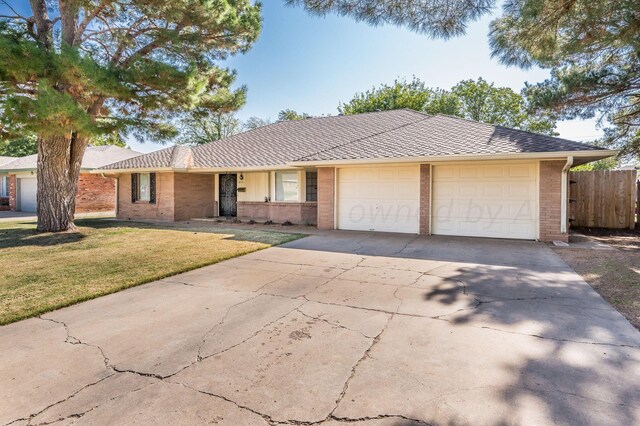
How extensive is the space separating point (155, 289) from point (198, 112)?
8132 mm

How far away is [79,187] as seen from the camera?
21234 mm

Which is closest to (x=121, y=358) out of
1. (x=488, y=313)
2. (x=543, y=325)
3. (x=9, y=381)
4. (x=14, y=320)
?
(x=9, y=381)

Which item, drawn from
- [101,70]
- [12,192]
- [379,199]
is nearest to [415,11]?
[379,199]

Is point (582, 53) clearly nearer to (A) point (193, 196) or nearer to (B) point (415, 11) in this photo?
(B) point (415, 11)

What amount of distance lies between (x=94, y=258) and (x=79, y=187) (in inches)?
670

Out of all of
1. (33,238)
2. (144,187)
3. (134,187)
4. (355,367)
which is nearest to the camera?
(355,367)

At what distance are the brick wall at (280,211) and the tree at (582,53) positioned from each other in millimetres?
8260

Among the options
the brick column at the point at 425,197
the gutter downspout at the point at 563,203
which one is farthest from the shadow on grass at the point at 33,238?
the gutter downspout at the point at 563,203

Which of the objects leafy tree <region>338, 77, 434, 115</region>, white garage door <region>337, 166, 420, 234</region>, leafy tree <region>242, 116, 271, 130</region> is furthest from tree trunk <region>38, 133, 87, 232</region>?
leafy tree <region>242, 116, 271, 130</region>

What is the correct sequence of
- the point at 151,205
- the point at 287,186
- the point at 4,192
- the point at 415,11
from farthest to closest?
the point at 4,192
the point at 151,205
the point at 287,186
the point at 415,11

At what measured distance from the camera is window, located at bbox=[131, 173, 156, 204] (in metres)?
16.3

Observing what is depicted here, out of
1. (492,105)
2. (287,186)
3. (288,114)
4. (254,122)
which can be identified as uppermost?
(288,114)

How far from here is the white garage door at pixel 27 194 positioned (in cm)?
2200

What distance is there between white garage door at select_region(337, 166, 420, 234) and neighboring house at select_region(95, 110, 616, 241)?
34mm
